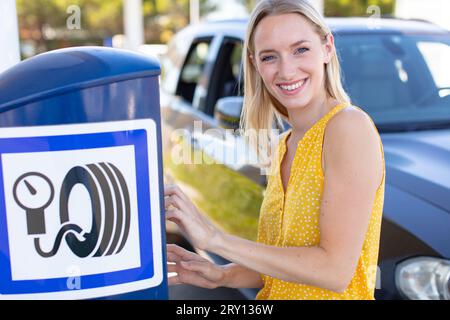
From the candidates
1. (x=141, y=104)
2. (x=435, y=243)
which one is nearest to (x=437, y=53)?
(x=435, y=243)

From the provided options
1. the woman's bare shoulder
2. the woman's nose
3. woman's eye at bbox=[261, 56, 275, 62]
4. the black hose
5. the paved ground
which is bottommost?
the paved ground

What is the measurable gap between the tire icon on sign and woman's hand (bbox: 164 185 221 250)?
0.68ft

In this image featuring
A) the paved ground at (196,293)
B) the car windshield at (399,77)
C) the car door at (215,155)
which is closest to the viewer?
the car windshield at (399,77)

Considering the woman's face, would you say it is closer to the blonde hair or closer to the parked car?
the blonde hair

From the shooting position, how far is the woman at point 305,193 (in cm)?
141

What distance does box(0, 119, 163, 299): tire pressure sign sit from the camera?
3.59 ft

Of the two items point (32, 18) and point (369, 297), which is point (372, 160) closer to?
point (369, 297)

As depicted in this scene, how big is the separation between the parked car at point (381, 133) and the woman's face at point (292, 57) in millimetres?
737

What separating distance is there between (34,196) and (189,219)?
0.36 meters

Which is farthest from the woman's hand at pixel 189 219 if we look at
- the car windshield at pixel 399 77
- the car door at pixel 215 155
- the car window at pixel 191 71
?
the car window at pixel 191 71

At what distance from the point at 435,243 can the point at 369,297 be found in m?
0.62

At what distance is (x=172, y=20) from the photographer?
77.6 ft

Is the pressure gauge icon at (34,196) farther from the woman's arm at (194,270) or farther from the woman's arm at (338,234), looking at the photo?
the woman's arm at (194,270)

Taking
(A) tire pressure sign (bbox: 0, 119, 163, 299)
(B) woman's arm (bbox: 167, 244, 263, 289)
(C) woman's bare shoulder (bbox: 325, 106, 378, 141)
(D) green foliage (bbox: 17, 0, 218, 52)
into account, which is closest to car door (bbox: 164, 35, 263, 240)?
(B) woman's arm (bbox: 167, 244, 263, 289)
